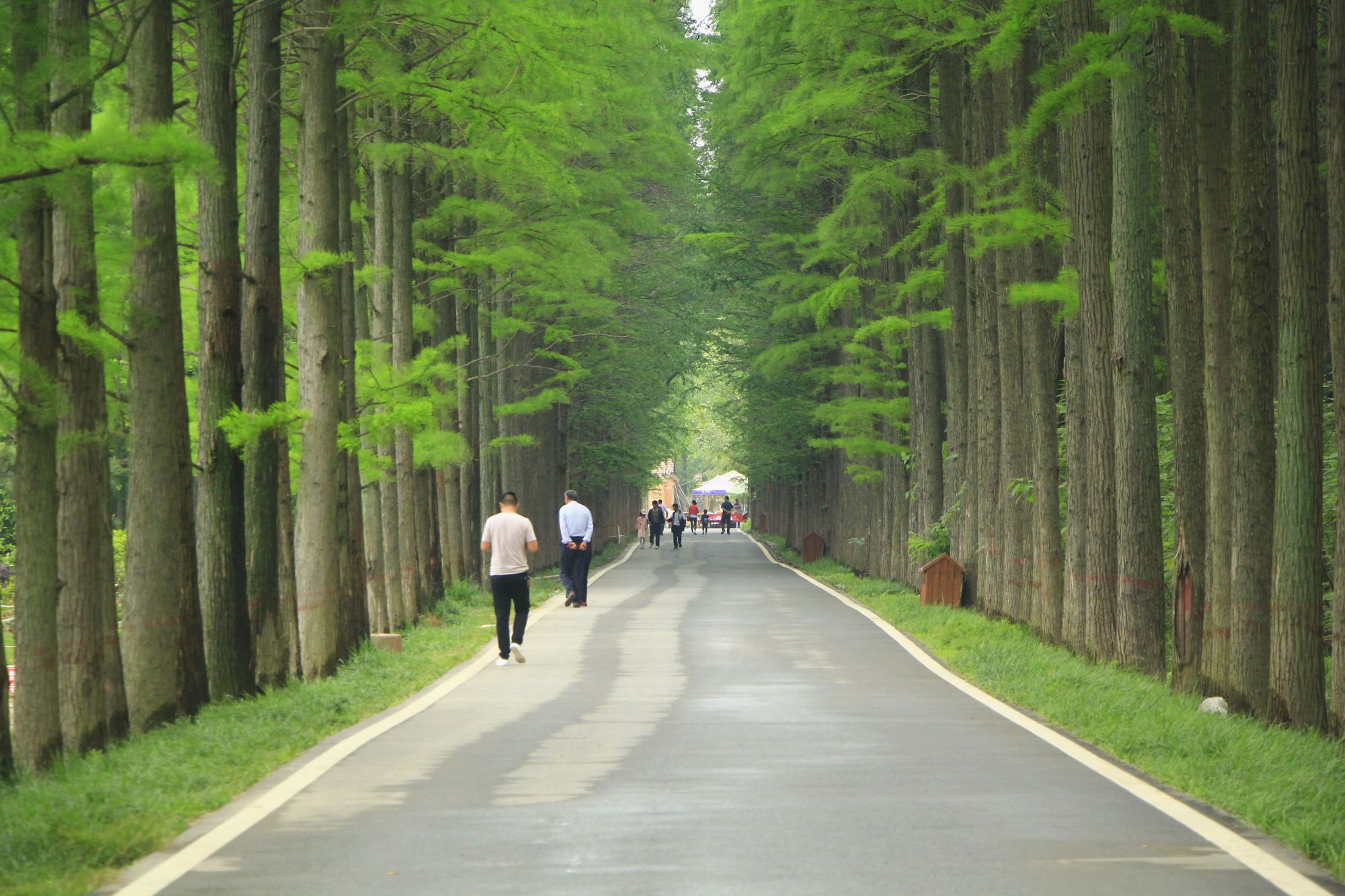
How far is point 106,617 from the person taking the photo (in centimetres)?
1260

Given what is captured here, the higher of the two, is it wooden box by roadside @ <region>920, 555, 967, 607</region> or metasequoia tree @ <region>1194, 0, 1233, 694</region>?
metasequoia tree @ <region>1194, 0, 1233, 694</region>

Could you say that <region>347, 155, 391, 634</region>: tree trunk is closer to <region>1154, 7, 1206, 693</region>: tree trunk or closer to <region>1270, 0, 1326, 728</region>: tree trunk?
<region>1154, 7, 1206, 693</region>: tree trunk

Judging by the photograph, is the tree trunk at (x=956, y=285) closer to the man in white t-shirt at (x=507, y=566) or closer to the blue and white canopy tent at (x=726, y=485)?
the man in white t-shirt at (x=507, y=566)

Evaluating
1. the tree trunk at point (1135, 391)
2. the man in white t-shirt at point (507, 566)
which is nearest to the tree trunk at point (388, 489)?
the man in white t-shirt at point (507, 566)

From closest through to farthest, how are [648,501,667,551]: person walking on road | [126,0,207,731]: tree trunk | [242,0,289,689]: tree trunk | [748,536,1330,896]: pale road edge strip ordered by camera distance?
[748,536,1330,896]: pale road edge strip, [126,0,207,731]: tree trunk, [242,0,289,689]: tree trunk, [648,501,667,551]: person walking on road

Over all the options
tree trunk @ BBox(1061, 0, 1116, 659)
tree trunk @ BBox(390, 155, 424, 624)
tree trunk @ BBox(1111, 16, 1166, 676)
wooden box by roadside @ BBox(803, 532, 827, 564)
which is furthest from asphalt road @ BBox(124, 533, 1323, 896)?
wooden box by roadside @ BBox(803, 532, 827, 564)

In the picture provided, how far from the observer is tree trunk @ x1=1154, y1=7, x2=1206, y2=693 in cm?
1658

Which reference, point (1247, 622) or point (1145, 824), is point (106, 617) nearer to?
point (1145, 824)

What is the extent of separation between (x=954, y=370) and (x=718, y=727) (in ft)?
59.8

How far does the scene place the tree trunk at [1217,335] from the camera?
48.5 ft


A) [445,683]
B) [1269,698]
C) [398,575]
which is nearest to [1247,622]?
[1269,698]

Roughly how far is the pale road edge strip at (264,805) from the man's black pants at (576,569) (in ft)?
41.7

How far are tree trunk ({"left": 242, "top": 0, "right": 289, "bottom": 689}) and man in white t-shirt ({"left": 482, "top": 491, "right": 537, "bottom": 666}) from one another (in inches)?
113

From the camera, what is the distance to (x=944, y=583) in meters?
27.8
